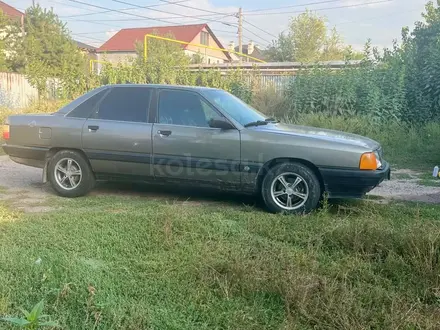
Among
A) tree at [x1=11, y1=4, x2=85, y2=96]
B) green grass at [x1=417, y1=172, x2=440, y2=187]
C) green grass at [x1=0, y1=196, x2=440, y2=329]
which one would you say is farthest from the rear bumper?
tree at [x1=11, y1=4, x2=85, y2=96]

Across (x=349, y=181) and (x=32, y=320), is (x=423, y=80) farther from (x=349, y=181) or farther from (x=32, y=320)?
(x=32, y=320)

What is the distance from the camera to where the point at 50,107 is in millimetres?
15508

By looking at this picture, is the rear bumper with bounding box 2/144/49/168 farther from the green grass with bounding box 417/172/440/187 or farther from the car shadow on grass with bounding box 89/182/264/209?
the green grass with bounding box 417/172/440/187

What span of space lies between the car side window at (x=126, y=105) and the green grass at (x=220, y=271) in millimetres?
1520

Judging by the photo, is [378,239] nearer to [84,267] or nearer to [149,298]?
[149,298]

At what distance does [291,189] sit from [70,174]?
3.00m

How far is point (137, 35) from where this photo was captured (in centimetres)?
5153

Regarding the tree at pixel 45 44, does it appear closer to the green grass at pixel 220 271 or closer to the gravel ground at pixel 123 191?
the gravel ground at pixel 123 191

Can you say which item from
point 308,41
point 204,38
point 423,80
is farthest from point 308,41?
point 423,80

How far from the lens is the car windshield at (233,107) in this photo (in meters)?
5.64

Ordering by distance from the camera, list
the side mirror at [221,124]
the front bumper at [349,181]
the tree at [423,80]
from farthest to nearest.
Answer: the tree at [423,80]
the side mirror at [221,124]
the front bumper at [349,181]

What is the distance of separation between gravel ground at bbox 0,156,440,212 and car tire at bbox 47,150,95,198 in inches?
10.1

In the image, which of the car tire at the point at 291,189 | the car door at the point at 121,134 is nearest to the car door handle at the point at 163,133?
the car door at the point at 121,134

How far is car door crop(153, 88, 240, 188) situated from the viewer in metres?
5.40
